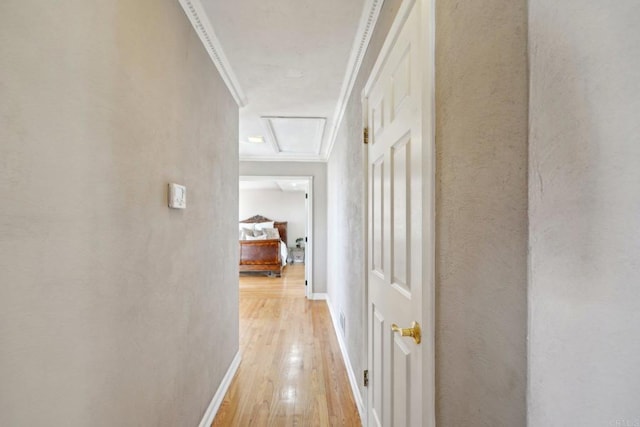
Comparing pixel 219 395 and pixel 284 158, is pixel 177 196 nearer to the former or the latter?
pixel 219 395

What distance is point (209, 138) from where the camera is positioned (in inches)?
76.3

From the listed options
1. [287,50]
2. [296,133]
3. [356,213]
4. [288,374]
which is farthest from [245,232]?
[287,50]

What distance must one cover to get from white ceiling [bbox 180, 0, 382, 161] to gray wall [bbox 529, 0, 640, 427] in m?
1.37

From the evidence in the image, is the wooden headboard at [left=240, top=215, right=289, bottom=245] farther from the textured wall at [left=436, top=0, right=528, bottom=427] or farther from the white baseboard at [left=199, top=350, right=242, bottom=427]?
the textured wall at [left=436, top=0, right=528, bottom=427]

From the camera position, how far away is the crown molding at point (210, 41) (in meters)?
1.56

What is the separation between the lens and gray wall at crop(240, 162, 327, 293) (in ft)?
16.1

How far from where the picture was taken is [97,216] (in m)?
0.88

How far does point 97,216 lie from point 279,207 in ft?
26.7

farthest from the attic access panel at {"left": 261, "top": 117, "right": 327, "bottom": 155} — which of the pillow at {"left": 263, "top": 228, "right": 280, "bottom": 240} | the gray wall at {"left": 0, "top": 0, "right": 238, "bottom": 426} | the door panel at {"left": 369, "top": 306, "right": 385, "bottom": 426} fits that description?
the pillow at {"left": 263, "top": 228, "right": 280, "bottom": 240}

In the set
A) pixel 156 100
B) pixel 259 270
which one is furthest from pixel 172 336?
pixel 259 270

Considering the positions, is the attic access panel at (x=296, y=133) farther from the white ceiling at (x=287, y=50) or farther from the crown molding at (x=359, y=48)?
the crown molding at (x=359, y=48)

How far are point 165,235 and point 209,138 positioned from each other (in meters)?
0.84

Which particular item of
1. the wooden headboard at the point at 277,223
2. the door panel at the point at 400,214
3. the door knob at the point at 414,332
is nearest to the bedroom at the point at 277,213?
the wooden headboard at the point at 277,223

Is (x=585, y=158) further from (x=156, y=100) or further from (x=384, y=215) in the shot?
(x=156, y=100)
